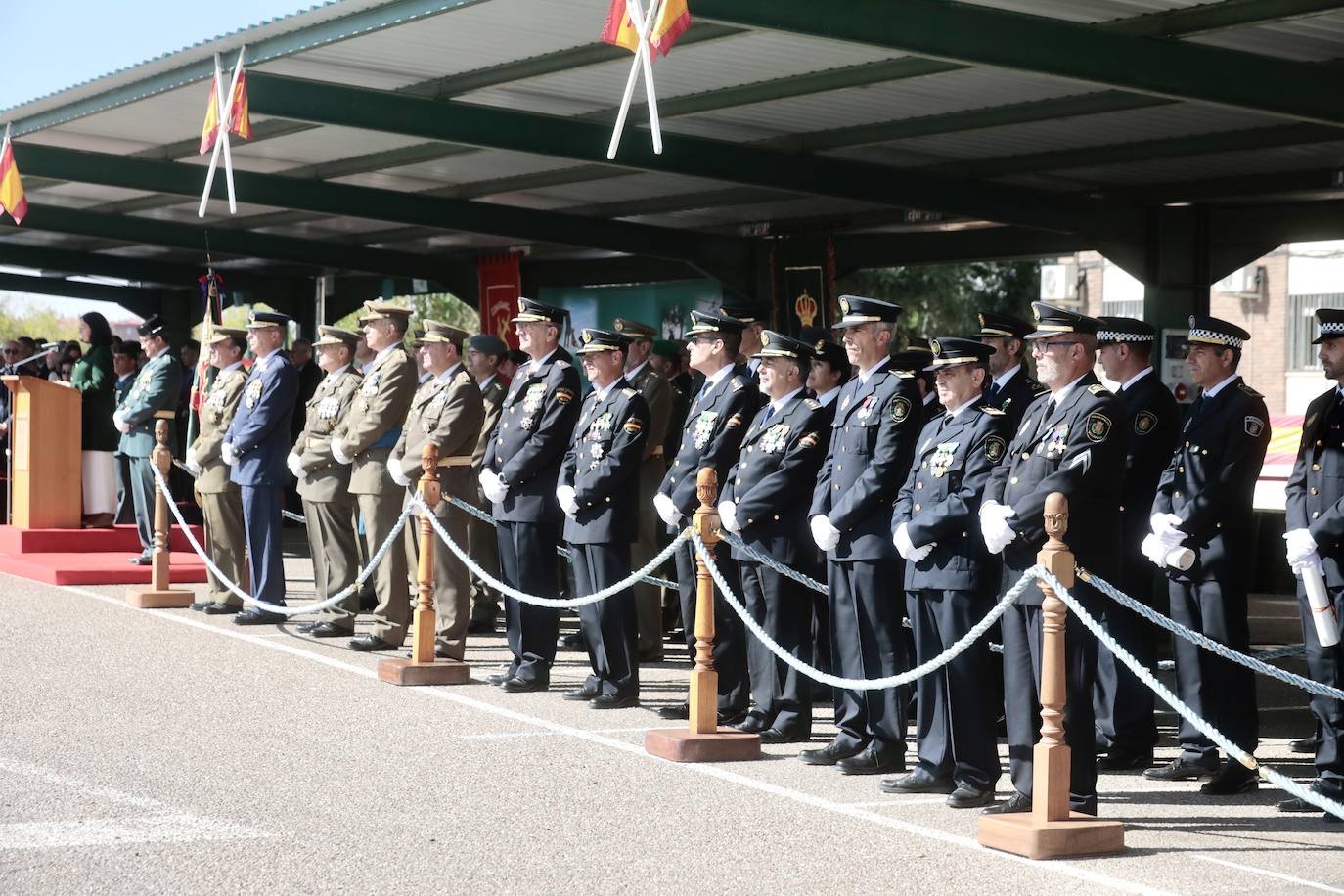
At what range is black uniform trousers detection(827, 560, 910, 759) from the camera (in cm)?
700

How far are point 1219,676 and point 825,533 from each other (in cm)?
169

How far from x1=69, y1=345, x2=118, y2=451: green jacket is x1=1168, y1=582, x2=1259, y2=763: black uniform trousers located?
10455 mm

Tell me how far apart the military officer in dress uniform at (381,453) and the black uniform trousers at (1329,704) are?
5.29 meters

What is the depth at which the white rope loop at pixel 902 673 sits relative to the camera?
593cm

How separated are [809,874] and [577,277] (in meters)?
16.1

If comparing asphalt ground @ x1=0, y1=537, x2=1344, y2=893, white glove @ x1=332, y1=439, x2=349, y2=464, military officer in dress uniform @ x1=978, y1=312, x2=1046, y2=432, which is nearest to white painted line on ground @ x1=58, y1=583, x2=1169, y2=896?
asphalt ground @ x1=0, y1=537, x2=1344, y2=893

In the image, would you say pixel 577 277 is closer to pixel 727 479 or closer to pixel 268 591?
pixel 268 591

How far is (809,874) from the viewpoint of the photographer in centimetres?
531

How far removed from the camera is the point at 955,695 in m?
6.42

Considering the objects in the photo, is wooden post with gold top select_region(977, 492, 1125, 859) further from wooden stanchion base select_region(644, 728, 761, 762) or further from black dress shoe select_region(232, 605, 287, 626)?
black dress shoe select_region(232, 605, 287, 626)

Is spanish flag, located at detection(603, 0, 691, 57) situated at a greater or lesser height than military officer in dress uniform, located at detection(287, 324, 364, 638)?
greater

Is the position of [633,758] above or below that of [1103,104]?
below

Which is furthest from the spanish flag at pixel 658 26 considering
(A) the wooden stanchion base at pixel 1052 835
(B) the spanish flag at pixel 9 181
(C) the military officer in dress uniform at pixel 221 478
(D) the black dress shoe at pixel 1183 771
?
(B) the spanish flag at pixel 9 181

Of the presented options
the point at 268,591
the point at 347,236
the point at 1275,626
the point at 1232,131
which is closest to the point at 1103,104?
the point at 1232,131
